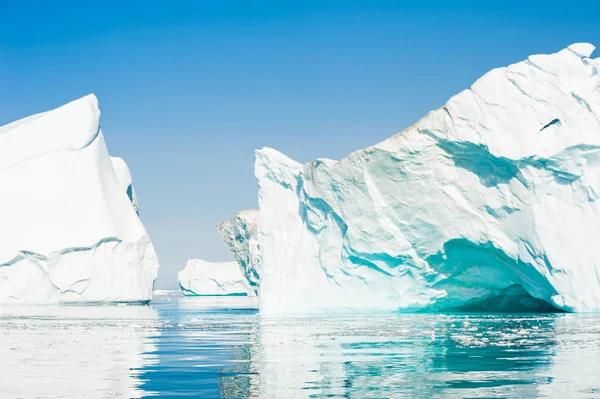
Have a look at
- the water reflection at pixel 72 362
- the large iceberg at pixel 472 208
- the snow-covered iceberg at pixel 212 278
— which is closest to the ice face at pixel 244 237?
the large iceberg at pixel 472 208

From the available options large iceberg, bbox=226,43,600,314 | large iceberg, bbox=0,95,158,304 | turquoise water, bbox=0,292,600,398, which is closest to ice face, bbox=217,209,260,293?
large iceberg, bbox=0,95,158,304

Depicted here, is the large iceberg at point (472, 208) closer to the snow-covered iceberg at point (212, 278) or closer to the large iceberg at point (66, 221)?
the large iceberg at point (66, 221)

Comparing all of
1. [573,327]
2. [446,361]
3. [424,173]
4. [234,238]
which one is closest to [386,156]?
[424,173]

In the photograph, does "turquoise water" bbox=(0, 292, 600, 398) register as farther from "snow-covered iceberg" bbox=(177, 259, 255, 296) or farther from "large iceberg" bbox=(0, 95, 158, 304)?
"snow-covered iceberg" bbox=(177, 259, 255, 296)

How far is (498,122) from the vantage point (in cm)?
2244

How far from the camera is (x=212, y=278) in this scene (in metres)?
82.1

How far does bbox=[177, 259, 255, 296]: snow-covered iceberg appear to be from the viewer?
80.7 metres

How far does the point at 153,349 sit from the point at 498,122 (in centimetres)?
1324

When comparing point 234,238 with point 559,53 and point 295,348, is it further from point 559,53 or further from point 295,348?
point 295,348

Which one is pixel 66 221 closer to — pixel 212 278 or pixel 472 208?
pixel 472 208

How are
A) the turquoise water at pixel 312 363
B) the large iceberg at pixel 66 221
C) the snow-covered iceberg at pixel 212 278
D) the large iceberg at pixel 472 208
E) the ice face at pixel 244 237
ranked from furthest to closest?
the snow-covered iceberg at pixel 212 278 < the ice face at pixel 244 237 < the large iceberg at pixel 66 221 < the large iceberg at pixel 472 208 < the turquoise water at pixel 312 363

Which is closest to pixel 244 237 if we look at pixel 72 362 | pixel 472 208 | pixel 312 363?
pixel 472 208

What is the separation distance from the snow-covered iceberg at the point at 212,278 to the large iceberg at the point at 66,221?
34.9 m

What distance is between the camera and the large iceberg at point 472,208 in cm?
2192
